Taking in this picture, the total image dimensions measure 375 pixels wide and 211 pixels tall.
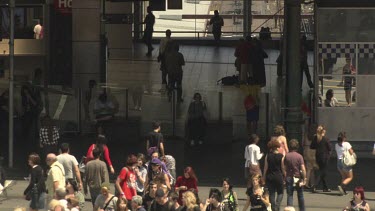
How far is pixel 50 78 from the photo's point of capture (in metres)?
32.9

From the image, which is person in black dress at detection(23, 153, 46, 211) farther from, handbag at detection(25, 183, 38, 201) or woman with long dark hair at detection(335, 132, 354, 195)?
woman with long dark hair at detection(335, 132, 354, 195)

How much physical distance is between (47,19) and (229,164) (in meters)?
10.2

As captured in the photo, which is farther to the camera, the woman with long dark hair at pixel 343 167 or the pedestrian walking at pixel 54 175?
the woman with long dark hair at pixel 343 167

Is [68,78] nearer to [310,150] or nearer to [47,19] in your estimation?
[47,19]

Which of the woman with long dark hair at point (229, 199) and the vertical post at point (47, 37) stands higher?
the vertical post at point (47, 37)

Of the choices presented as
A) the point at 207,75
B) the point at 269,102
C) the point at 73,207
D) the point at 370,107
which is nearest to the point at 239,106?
the point at 269,102

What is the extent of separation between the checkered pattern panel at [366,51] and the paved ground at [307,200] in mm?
5660

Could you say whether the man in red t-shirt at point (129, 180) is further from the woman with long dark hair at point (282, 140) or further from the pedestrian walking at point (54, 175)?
the woman with long dark hair at point (282, 140)

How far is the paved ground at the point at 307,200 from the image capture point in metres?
21.1

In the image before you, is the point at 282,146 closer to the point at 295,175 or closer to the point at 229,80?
the point at 295,175

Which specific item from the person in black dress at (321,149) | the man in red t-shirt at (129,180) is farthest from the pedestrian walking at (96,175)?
the person in black dress at (321,149)

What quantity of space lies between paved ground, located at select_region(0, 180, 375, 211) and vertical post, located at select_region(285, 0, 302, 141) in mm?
2237

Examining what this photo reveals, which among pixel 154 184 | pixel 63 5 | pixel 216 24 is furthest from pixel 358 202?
pixel 216 24

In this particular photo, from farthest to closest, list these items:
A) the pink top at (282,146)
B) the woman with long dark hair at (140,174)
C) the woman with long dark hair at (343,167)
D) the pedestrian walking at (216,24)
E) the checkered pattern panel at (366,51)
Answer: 1. the pedestrian walking at (216,24)
2. the checkered pattern panel at (366,51)
3. the woman with long dark hair at (343,167)
4. the pink top at (282,146)
5. the woman with long dark hair at (140,174)
